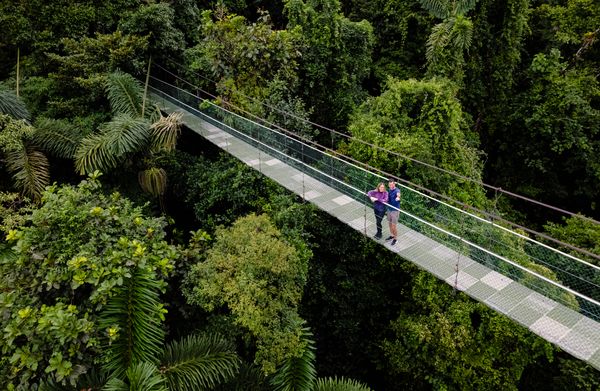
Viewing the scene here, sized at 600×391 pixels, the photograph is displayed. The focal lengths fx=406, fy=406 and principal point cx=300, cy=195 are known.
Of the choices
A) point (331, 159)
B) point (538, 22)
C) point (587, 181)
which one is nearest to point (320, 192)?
point (331, 159)

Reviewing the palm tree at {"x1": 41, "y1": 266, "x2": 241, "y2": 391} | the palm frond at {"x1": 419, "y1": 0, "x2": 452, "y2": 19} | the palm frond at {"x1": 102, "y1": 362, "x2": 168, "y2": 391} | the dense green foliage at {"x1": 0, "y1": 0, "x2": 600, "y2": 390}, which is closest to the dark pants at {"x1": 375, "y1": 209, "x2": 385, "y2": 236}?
the dense green foliage at {"x1": 0, "y1": 0, "x2": 600, "y2": 390}

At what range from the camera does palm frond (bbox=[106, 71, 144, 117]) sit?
9070 millimetres

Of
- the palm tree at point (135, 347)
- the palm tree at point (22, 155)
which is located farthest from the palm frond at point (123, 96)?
the palm tree at point (135, 347)

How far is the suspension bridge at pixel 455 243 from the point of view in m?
5.06

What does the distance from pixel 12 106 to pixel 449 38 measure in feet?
36.5

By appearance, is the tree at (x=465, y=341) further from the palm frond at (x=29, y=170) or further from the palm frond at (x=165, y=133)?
the palm frond at (x=29, y=170)

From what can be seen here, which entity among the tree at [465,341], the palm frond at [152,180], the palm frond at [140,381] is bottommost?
the tree at [465,341]

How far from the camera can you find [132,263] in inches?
195

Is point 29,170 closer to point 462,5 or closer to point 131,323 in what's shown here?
point 131,323

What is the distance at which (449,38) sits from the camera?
11695mm

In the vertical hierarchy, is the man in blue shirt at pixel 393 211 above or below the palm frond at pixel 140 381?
above

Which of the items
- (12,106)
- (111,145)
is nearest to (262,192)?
(111,145)

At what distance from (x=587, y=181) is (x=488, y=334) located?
9.57 m

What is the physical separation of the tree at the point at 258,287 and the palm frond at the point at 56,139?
4.12 metres
